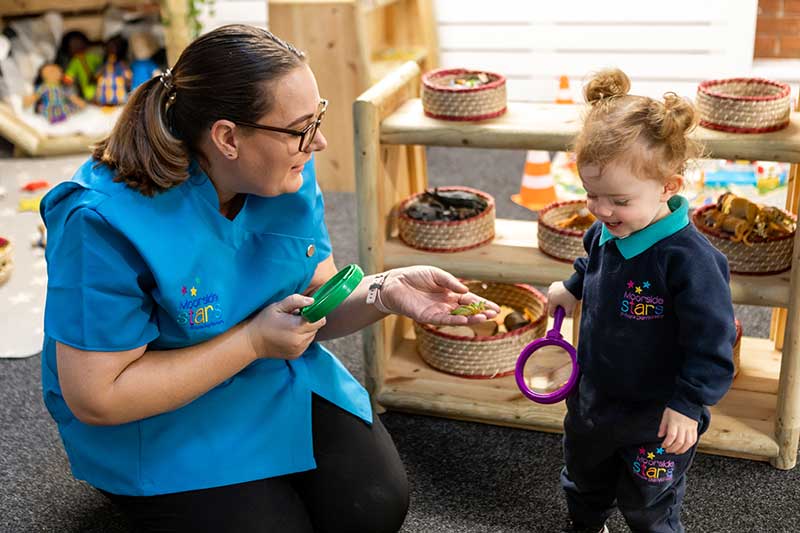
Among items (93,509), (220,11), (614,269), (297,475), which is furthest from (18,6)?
(614,269)

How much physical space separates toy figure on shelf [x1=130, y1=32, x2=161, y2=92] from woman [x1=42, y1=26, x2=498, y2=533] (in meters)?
2.38

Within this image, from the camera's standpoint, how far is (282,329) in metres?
1.28

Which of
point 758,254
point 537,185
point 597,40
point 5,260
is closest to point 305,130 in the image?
point 758,254

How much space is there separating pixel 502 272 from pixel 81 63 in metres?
2.55

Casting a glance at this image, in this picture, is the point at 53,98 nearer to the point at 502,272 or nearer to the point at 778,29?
the point at 502,272

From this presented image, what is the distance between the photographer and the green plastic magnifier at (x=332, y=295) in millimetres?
1235

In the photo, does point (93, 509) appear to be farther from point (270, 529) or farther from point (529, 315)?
point (529, 315)

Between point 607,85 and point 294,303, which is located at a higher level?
point 607,85

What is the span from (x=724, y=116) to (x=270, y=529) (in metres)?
1.00

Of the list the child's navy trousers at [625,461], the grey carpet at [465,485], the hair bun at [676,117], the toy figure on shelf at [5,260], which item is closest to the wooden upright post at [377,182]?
the grey carpet at [465,485]

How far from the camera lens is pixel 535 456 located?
1.75 metres

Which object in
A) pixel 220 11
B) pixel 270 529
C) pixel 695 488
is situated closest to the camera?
pixel 270 529

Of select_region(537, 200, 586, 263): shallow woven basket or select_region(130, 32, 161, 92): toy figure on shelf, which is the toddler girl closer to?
select_region(537, 200, 586, 263): shallow woven basket

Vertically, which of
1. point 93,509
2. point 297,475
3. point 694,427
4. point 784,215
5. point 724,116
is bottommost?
point 93,509
